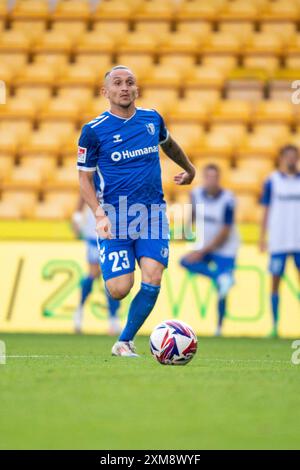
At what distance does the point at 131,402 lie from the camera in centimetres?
639

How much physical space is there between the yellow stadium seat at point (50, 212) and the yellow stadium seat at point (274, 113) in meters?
3.48

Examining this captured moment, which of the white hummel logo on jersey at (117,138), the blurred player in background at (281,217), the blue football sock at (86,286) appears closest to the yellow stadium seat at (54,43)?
the blurred player in background at (281,217)

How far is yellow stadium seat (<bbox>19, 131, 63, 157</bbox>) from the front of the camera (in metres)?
18.7

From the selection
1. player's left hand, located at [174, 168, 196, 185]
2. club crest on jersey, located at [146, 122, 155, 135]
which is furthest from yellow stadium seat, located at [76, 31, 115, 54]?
club crest on jersey, located at [146, 122, 155, 135]

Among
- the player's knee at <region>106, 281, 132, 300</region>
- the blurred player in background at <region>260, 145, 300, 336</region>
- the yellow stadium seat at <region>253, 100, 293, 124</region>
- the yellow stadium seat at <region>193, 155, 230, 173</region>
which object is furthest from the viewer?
the yellow stadium seat at <region>253, 100, 293, 124</region>

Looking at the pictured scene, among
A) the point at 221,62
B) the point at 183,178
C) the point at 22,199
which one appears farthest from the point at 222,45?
the point at 183,178

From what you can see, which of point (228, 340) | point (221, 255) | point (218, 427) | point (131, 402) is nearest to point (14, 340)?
point (228, 340)

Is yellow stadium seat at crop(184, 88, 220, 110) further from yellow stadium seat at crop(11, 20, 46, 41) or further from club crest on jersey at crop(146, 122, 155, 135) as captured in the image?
club crest on jersey at crop(146, 122, 155, 135)

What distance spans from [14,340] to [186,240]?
11.4 ft

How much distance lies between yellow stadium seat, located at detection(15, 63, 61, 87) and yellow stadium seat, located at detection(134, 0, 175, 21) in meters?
1.88

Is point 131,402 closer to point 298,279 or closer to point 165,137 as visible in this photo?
point 165,137

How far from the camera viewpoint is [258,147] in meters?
18.0

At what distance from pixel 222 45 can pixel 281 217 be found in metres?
5.91

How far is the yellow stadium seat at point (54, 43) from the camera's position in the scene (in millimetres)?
20844
